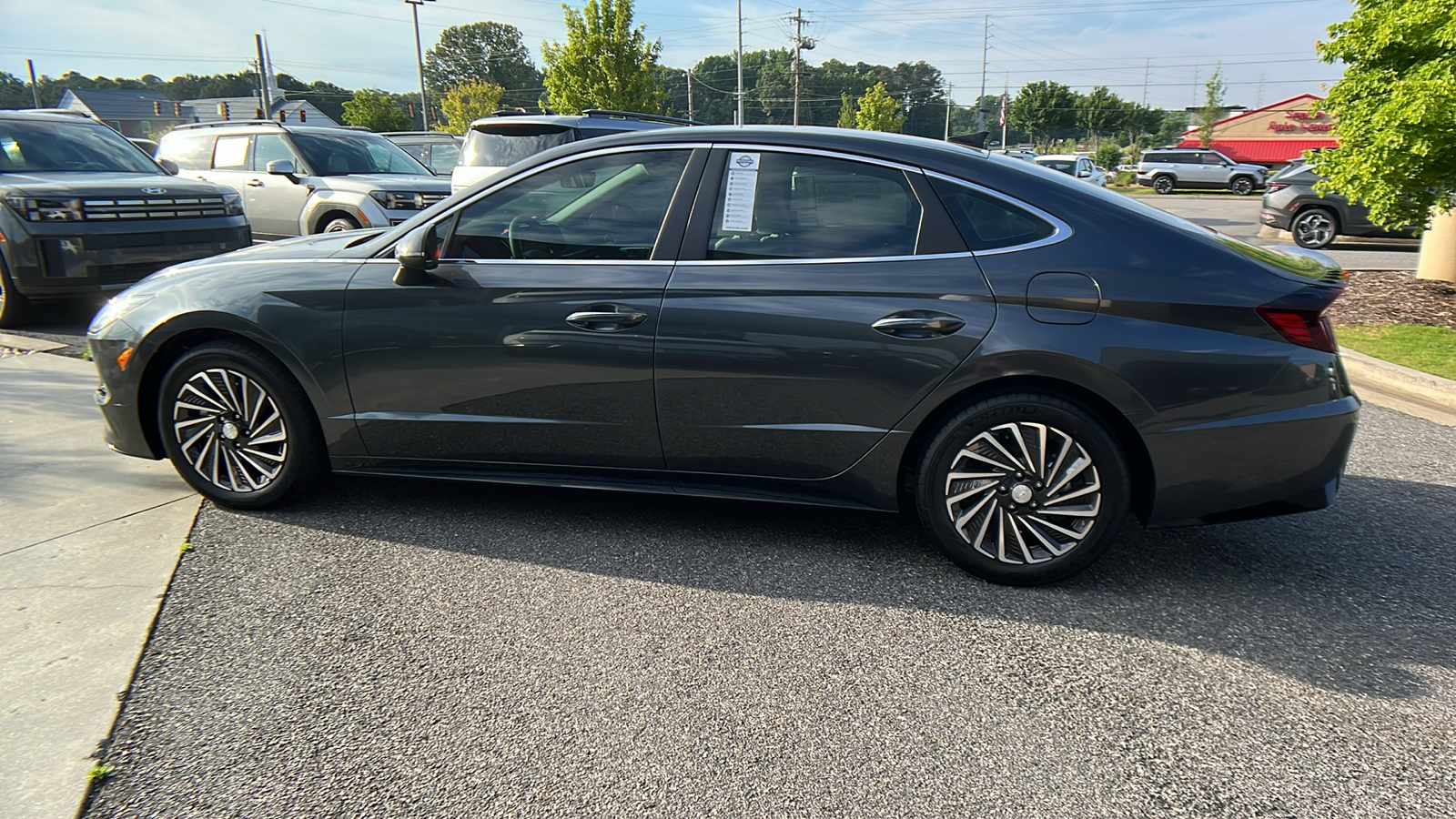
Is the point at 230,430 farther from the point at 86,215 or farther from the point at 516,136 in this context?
the point at 516,136

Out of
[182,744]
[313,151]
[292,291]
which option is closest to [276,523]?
[292,291]

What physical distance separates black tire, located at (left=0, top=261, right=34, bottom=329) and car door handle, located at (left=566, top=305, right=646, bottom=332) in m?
6.96

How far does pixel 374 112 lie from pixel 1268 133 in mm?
61984

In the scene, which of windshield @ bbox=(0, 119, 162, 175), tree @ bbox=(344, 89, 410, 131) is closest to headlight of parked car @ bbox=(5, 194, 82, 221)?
windshield @ bbox=(0, 119, 162, 175)

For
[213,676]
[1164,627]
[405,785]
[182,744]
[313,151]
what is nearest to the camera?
[405,785]

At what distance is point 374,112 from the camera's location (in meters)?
59.6

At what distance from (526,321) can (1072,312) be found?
2073 millimetres

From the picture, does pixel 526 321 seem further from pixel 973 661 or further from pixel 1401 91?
pixel 1401 91

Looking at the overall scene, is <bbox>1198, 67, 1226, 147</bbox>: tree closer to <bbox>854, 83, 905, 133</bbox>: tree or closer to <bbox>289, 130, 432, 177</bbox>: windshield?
<bbox>854, 83, 905, 133</bbox>: tree

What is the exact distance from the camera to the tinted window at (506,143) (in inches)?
393

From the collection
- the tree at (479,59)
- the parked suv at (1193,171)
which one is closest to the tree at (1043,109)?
the parked suv at (1193,171)

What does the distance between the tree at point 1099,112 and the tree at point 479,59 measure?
64582 mm

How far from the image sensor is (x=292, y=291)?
3959 millimetres

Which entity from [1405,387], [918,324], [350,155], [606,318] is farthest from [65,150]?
[1405,387]
